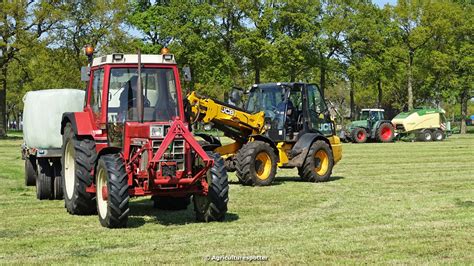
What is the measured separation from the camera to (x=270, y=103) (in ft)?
64.8

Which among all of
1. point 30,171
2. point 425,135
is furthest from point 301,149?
point 425,135

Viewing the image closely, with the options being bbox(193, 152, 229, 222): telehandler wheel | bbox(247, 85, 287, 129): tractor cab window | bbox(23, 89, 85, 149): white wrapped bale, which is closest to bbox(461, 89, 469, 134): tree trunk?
bbox(247, 85, 287, 129): tractor cab window

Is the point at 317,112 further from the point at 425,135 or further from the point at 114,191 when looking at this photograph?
the point at 425,135

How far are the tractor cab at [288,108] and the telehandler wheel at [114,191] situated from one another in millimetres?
8417

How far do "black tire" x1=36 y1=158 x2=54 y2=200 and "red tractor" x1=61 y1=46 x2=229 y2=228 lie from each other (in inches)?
104

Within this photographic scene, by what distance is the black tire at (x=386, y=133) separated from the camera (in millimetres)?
46312

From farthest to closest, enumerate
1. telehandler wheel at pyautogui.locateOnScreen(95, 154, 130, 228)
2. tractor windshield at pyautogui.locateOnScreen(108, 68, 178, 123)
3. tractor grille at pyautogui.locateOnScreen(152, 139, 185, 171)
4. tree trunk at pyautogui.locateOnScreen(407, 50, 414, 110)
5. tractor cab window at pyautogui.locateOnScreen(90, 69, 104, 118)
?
tree trunk at pyautogui.locateOnScreen(407, 50, 414, 110)
tractor cab window at pyautogui.locateOnScreen(90, 69, 104, 118)
tractor windshield at pyautogui.locateOnScreen(108, 68, 178, 123)
tractor grille at pyautogui.locateOnScreen(152, 139, 185, 171)
telehandler wheel at pyautogui.locateOnScreen(95, 154, 130, 228)

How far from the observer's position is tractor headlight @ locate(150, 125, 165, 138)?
451 inches

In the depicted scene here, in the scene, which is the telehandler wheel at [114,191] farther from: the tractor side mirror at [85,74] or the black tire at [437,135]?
the black tire at [437,135]

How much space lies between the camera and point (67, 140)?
1376 cm

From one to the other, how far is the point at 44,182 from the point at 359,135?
32870 mm

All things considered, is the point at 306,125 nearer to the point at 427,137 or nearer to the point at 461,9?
the point at 427,137

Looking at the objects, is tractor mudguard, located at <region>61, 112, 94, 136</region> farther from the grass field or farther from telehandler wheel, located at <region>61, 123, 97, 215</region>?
the grass field

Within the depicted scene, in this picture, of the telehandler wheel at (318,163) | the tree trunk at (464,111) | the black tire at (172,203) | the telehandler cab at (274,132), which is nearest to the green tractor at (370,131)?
the tree trunk at (464,111)
